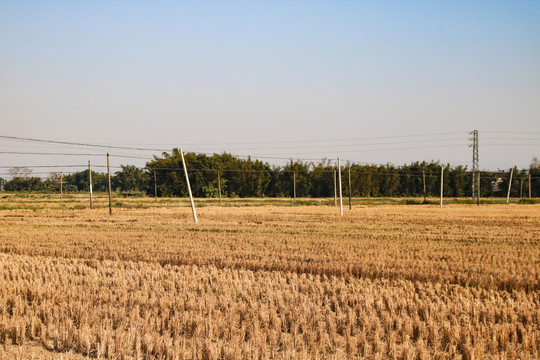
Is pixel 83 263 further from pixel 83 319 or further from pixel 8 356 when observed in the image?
pixel 8 356

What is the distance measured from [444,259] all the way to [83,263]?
30.5 ft

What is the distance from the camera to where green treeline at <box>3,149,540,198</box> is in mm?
60906

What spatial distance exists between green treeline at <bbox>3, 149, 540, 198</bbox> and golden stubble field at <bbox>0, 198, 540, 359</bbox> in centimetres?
4600

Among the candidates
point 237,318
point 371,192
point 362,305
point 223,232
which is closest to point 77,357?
point 237,318

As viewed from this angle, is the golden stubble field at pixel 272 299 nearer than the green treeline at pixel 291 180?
Yes

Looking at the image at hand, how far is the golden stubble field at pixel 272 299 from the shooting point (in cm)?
564

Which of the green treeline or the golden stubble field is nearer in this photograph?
the golden stubble field

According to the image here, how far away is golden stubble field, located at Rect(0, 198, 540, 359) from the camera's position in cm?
564

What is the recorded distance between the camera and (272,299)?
7660mm

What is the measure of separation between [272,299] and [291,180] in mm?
56080

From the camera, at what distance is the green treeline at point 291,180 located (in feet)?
200

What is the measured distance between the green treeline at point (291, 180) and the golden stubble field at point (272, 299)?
1811 inches

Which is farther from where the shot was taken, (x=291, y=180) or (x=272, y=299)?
(x=291, y=180)

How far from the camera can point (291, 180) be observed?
209ft
